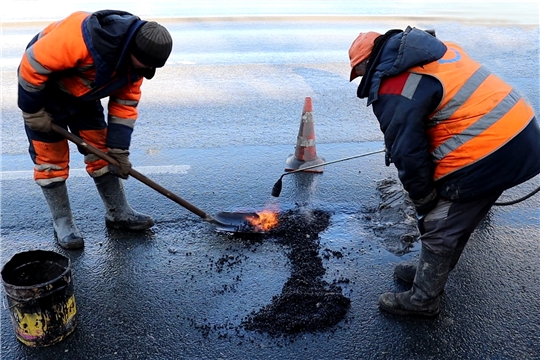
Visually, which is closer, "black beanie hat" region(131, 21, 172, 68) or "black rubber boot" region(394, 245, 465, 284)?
"black beanie hat" region(131, 21, 172, 68)

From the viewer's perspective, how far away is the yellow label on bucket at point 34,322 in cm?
294

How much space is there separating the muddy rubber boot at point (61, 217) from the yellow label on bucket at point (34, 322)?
1047mm

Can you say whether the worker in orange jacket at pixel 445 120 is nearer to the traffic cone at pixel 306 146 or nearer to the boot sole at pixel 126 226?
the boot sole at pixel 126 226

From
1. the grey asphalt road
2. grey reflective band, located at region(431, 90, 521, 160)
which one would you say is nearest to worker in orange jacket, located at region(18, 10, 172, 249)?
the grey asphalt road

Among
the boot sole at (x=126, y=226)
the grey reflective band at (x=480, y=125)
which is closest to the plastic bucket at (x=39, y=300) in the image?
the boot sole at (x=126, y=226)

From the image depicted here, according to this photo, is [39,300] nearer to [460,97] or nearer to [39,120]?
[39,120]

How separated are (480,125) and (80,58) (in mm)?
2518

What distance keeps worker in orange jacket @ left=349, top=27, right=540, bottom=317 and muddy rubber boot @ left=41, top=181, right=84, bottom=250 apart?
8.22ft

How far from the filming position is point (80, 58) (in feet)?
11.0

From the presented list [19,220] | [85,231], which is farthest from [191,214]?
[19,220]

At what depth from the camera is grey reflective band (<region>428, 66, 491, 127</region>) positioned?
2.79 m

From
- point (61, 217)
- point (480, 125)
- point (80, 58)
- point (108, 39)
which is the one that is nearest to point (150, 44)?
point (108, 39)

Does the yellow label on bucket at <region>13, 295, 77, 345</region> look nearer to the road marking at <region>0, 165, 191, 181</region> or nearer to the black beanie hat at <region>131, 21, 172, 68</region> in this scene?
the black beanie hat at <region>131, 21, 172, 68</region>

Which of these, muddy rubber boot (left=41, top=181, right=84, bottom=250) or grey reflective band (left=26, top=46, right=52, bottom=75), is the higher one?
grey reflective band (left=26, top=46, right=52, bottom=75)
